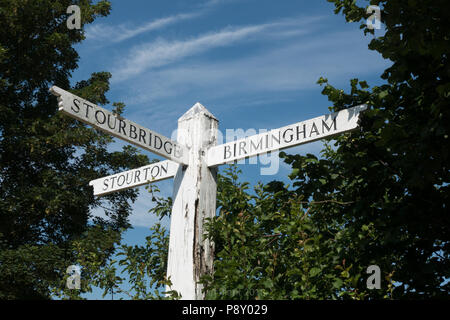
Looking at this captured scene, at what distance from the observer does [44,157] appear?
1450 centimetres

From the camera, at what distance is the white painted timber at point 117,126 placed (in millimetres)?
3822

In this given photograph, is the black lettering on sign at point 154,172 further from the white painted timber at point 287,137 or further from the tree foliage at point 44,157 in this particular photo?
the tree foliage at point 44,157

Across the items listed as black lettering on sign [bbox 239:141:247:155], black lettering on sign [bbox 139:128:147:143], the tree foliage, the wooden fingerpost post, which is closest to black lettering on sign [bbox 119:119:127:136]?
black lettering on sign [bbox 139:128:147:143]

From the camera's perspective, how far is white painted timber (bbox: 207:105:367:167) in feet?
12.9

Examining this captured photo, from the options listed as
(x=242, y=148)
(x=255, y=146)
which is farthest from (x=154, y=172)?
(x=255, y=146)

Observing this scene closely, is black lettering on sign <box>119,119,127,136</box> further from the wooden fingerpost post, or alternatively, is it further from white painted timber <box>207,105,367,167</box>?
white painted timber <box>207,105,367,167</box>

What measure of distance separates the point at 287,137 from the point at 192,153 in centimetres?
90

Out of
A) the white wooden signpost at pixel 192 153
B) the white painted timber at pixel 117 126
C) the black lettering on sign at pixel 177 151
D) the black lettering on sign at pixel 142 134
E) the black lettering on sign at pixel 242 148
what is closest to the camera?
the white painted timber at pixel 117 126

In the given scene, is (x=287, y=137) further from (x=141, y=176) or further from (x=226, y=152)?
(x=141, y=176)

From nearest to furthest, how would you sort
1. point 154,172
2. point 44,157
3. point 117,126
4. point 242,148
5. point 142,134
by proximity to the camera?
point 117,126 → point 142,134 → point 242,148 → point 154,172 → point 44,157

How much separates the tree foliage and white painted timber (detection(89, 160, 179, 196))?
25.0ft

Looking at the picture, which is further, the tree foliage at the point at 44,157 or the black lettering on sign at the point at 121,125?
the tree foliage at the point at 44,157

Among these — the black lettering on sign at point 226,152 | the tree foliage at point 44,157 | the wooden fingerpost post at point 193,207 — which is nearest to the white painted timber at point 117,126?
the wooden fingerpost post at point 193,207
